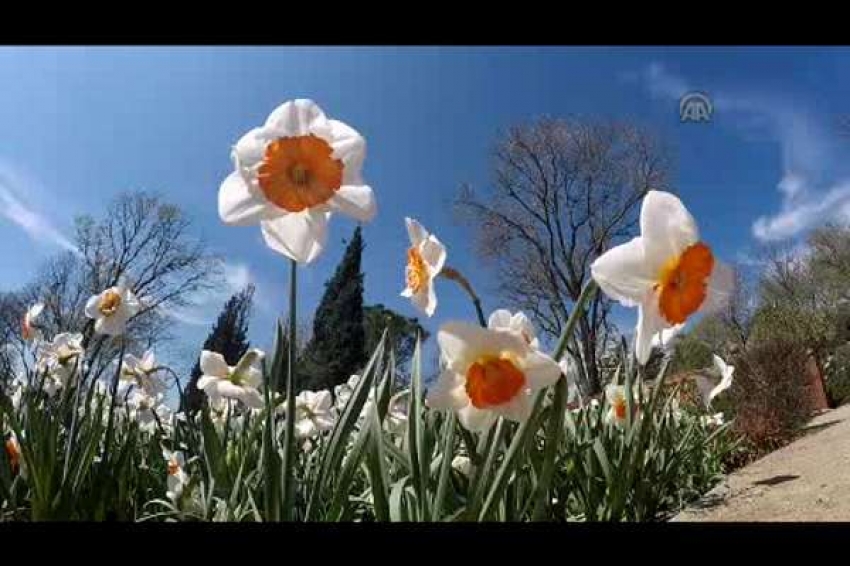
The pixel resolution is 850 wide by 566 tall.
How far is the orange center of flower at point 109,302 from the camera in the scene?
187 centimetres

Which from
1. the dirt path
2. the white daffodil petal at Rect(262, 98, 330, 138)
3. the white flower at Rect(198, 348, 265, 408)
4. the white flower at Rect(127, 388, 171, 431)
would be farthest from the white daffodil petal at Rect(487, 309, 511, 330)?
the white flower at Rect(127, 388, 171, 431)

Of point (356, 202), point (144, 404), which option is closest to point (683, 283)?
point (356, 202)

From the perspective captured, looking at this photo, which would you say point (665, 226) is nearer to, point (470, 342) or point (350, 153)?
point (470, 342)

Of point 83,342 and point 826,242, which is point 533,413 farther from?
point 826,242

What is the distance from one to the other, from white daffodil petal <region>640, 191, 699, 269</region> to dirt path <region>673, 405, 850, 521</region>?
1888 millimetres

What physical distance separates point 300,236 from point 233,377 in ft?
2.66

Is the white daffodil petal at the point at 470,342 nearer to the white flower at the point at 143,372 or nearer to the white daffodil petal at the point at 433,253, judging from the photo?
the white daffodil petal at the point at 433,253

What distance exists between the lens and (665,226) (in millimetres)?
809

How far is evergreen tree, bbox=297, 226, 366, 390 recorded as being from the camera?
3764mm

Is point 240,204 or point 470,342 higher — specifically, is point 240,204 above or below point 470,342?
above

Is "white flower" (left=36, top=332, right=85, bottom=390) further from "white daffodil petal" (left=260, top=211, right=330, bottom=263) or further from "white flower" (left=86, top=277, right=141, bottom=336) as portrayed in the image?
"white daffodil petal" (left=260, top=211, right=330, bottom=263)

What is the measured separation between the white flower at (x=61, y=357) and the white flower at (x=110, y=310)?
0.97 feet
